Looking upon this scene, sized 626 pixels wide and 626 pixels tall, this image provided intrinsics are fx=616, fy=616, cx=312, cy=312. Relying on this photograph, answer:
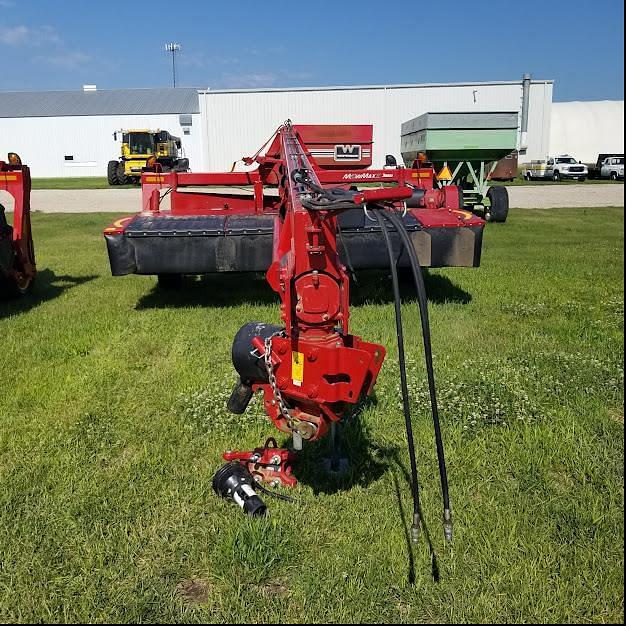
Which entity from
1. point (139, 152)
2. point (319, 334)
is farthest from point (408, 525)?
point (139, 152)

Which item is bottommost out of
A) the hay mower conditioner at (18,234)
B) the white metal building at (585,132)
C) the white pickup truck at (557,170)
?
the hay mower conditioner at (18,234)

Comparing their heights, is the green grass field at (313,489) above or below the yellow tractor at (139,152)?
below

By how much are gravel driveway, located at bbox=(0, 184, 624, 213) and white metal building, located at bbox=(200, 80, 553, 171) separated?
8.71 metres

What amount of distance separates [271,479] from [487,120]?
12875mm

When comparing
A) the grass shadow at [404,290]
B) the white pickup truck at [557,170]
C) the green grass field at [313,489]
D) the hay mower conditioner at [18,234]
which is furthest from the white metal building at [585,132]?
the green grass field at [313,489]

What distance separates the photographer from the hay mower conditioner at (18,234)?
21.4ft

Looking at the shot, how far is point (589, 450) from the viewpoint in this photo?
132 inches

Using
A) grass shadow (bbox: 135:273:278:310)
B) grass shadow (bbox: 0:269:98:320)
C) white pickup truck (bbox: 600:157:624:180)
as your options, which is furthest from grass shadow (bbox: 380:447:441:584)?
white pickup truck (bbox: 600:157:624:180)

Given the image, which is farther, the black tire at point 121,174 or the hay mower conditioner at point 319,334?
the black tire at point 121,174

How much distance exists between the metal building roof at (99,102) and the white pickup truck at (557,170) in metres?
25.5

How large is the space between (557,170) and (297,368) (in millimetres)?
31131

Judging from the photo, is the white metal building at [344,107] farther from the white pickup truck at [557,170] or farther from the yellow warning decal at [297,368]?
the yellow warning decal at [297,368]

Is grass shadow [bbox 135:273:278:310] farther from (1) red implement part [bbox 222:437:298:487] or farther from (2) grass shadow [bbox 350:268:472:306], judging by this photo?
(1) red implement part [bbox 222:437:298:487]

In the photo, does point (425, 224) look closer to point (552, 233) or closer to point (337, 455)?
point (337, 455)
